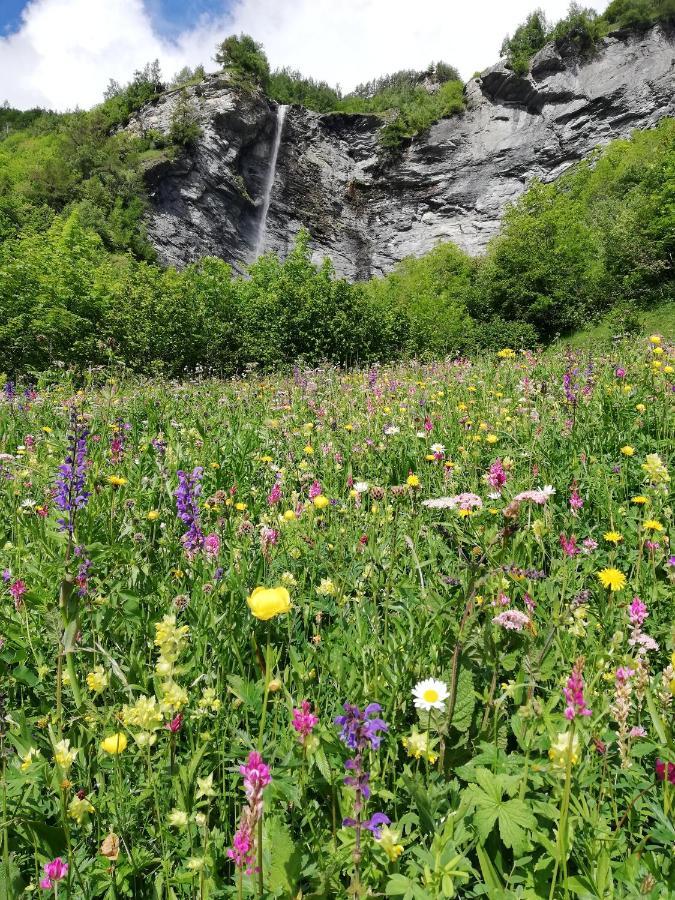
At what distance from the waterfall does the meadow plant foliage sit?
2030 inches

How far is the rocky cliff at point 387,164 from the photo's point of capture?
47.3m

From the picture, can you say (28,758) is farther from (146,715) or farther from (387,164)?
(387,164)

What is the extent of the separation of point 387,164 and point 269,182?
16161mm

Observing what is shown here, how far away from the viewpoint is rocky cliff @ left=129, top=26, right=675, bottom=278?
47.3 metres

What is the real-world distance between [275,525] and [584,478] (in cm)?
185

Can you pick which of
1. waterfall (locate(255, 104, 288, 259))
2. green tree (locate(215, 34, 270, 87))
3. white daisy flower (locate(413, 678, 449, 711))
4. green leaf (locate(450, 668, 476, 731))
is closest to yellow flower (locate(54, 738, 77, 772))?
white daisy flower (locate(413, 678, 449, 711))

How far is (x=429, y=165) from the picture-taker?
57188mm

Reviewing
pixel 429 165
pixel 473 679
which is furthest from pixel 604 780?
pixel 429 165

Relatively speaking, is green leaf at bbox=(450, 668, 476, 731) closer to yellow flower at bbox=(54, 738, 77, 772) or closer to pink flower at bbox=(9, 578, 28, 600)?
yellow flower at bbox=(54, 738, 77, 772)

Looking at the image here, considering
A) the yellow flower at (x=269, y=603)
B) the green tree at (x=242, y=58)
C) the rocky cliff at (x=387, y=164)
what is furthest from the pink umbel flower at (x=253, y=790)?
the green tree at (x=242, y=58)

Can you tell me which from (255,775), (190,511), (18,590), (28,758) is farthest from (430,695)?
(18,590)

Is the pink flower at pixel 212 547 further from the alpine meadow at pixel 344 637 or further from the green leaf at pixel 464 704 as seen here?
the green leaf at pixel 464 704

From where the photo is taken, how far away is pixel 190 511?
206cm

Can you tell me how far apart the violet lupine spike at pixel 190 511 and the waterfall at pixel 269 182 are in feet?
170
